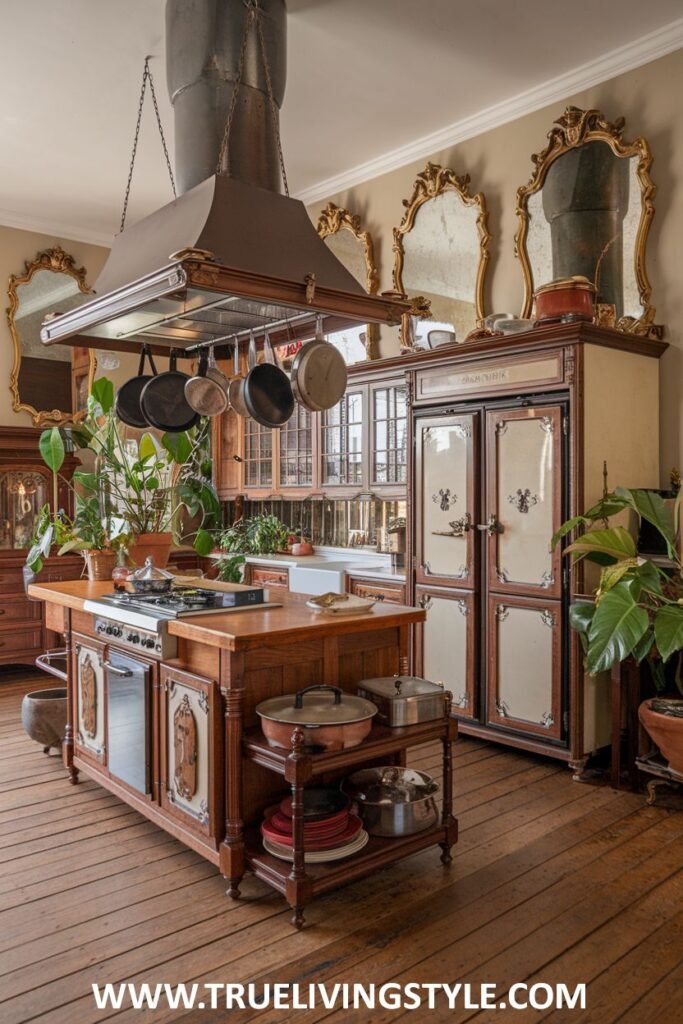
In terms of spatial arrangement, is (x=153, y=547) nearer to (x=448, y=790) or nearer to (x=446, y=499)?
(x=446, y=499)

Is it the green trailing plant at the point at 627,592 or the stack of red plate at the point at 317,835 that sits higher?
the green trailing plant at the point at 627,592

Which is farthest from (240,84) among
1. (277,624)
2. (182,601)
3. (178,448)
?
(277,624)

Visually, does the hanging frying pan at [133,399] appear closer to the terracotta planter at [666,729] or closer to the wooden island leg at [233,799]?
the wooden island leg at [233,799]

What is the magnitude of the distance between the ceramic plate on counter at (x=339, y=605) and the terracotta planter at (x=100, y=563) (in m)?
1.47

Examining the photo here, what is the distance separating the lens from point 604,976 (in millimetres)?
2312

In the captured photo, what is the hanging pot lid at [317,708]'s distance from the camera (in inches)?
103

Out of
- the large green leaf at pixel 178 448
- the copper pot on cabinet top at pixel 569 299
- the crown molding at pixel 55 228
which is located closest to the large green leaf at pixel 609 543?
the copper pot on cabinet top at pixel 569 299

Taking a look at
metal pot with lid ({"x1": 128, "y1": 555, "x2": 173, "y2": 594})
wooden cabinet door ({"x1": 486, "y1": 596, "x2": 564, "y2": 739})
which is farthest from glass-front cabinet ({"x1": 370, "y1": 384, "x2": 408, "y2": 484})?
metal pot with lid ({"x1": 128, "y1": 555, "x2": 173, "y2": 594})

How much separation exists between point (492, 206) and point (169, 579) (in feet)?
10.4

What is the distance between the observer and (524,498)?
4.16 metres

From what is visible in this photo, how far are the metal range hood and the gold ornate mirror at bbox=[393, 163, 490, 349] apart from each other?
1.73 metres

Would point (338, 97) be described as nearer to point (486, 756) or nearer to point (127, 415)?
point (127, 415)

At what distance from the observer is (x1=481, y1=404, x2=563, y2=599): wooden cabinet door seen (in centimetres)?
402

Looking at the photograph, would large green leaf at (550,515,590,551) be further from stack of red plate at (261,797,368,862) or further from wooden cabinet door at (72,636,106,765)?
wooden cabinet door at (72,636,106,765)
